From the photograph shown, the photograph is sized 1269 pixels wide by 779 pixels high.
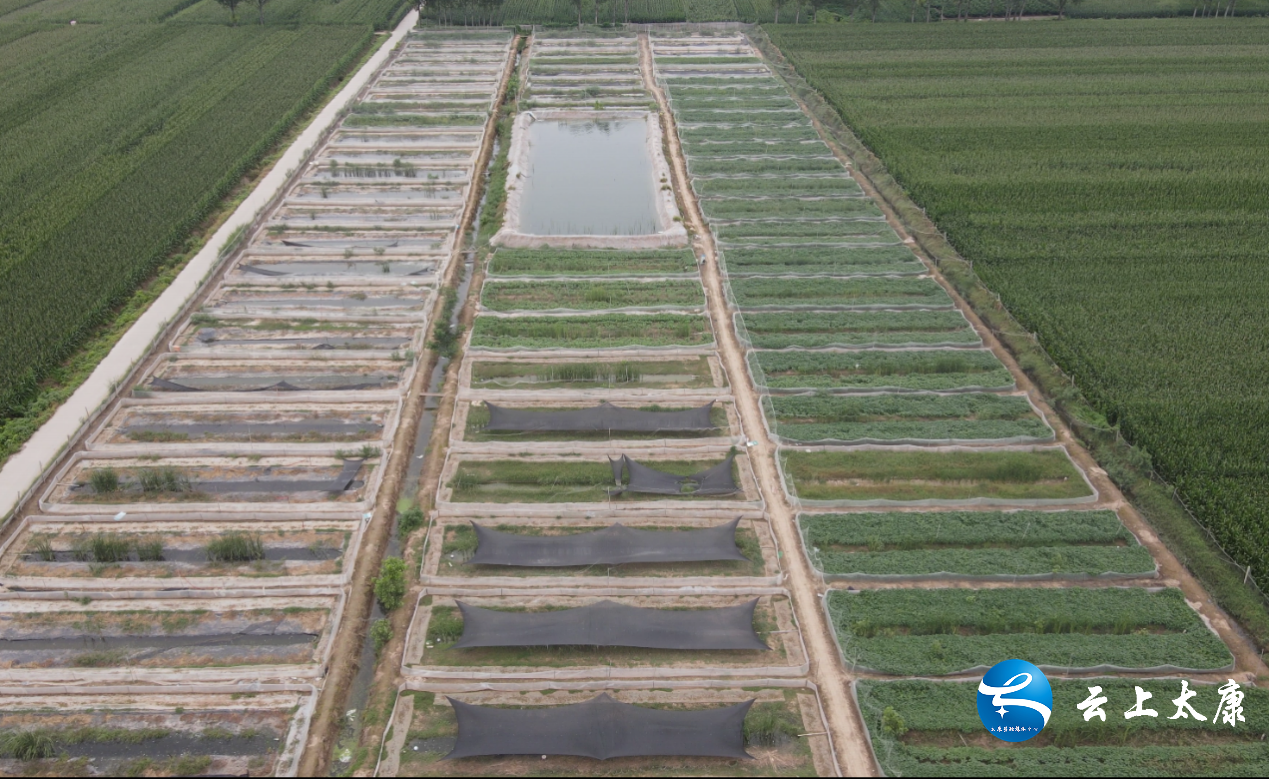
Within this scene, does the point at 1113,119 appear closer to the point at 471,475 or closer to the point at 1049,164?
the point at 1049,164

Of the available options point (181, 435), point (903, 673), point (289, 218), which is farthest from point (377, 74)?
point (903, 673)

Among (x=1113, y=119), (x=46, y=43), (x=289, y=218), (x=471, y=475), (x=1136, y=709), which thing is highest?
(x=46, y=43)

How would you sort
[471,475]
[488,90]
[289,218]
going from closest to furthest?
[471,475]
[289,218]
[488,90]

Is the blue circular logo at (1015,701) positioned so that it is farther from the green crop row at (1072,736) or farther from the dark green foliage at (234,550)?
the dark green foliage at (234,550)

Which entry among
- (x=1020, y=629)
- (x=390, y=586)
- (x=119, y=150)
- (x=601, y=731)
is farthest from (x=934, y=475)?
(x=119, y=150)

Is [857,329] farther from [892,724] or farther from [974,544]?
[892,724]

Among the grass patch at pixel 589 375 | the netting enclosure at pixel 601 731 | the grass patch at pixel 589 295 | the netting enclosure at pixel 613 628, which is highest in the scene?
the grass patch at pixel 589 295

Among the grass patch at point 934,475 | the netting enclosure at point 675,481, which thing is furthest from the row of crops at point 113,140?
the grass patch at point 934,475
